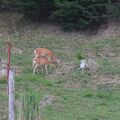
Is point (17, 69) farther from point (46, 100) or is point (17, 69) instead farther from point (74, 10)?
point (74, 10)

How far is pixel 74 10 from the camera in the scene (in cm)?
2303

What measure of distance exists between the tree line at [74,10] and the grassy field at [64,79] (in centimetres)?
53

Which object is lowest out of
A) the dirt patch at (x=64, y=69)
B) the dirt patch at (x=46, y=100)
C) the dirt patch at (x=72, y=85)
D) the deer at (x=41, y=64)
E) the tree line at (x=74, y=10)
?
the dirt patch at (x=46, y=100)

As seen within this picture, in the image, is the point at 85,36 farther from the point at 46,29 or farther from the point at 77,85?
the point at 77,85

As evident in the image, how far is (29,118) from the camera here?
8.17 meters

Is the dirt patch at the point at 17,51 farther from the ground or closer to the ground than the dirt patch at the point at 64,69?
farther from the ground

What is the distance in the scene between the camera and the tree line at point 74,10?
75.9 ft

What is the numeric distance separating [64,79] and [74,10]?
7858 millimetres

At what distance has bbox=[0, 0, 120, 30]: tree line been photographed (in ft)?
75.9

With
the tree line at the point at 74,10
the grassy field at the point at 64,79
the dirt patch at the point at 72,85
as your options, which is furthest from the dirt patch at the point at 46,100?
the tree line at the point at 74,10

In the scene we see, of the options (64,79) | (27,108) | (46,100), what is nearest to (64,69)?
(64,79)

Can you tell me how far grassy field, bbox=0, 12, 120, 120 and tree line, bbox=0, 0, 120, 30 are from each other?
1.72 feet

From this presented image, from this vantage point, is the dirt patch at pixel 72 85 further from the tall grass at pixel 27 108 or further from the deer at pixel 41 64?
the tall grass at pixel 27 108

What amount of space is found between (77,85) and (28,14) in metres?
10.3
